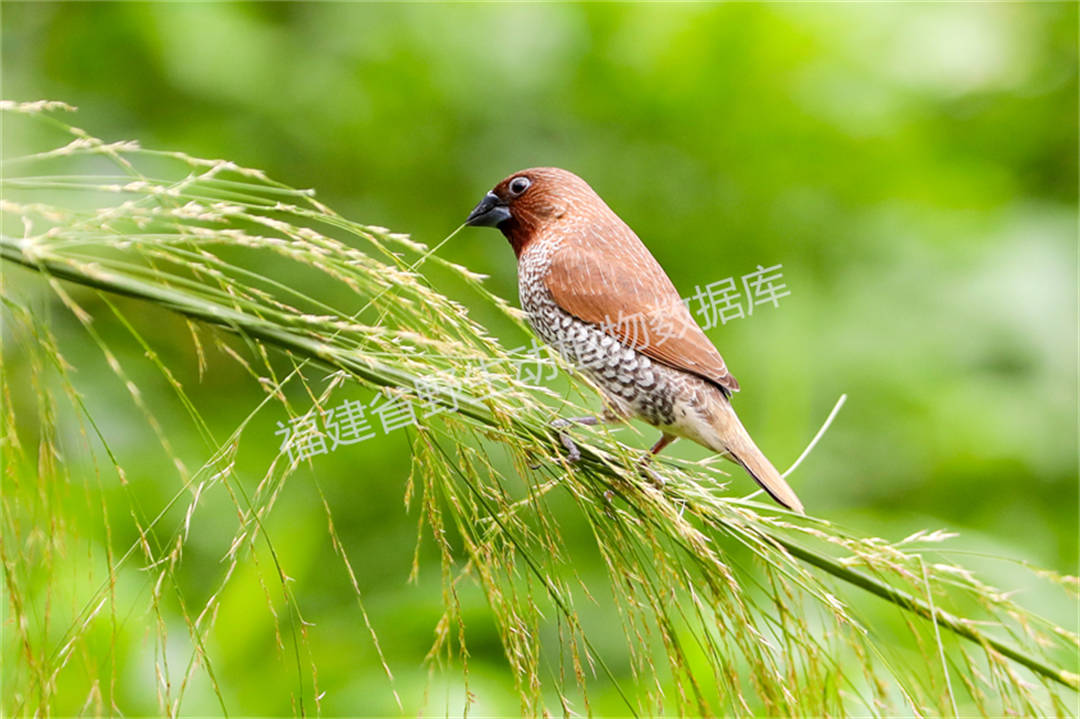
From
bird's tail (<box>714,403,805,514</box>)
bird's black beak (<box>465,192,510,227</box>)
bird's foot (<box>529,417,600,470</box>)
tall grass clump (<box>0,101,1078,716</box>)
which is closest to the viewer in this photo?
tall grass clump (<box>0,101,1078,716</box>)

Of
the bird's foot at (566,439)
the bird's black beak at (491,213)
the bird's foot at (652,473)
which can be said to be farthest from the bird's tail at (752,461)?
the bird's black beak at (491,213)

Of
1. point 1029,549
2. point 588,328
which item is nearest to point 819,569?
point 588,328

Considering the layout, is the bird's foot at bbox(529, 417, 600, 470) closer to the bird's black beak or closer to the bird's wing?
the bird's wing

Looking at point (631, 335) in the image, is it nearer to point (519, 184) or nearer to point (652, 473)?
point (519, 184)

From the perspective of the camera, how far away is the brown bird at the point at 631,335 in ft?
7.66

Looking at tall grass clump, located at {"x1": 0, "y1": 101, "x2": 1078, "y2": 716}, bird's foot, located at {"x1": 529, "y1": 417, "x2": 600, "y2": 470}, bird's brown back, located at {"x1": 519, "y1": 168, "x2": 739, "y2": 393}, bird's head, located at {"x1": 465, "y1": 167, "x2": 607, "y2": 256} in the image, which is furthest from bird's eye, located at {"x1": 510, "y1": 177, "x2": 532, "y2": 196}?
bird's foot, located at {"x1": 529, "y1": 417, "x2": 600, "y2": 470}

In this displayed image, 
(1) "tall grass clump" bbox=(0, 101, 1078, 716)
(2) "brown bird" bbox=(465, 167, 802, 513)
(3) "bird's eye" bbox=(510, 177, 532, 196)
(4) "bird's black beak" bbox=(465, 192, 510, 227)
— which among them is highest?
(3) "bird's eye" bbox=(510, 177, 532, 196)

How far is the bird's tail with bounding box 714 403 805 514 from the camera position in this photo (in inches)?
81.4

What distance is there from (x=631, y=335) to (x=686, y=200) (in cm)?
138

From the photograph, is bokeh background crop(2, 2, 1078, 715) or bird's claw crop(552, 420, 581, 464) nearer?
bird's claw crop(552, 420, 581, 464)

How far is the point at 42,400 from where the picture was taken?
1359mm

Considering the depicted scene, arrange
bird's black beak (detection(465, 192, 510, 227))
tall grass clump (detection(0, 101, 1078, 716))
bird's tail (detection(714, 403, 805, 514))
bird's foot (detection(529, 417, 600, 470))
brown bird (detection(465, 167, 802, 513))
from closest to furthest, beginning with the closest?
tall grass clump (detection(0, 101, 1078, 716)), bird's foot (detection(529, 417, 600, 470)), bird's tail (detection(714, 403, 805, 514)), brown bird (detection(465, 167, 802, 513)), bird's black beak (detection(465, 192, 510, 227))

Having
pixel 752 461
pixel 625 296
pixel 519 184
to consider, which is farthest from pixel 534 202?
pixel 752 461

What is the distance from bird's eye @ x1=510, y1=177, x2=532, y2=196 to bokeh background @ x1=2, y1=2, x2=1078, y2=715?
25.6 inches
